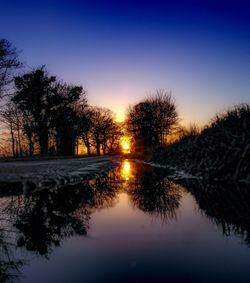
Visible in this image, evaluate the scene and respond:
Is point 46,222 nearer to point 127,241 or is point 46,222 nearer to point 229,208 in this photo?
point 127,241

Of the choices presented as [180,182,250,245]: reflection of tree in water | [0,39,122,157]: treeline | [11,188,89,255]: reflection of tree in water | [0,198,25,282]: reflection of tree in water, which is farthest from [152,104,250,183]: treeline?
[0,39,122,157]: treeline

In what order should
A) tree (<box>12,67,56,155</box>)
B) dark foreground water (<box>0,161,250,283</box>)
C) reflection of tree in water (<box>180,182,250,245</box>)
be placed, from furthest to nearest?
tree (<box>12,67,56,155</box>) < reflection of tree in water (<box>180,182,250,245</box>) < dark foreground water (<box>0,161,250,283</box>)

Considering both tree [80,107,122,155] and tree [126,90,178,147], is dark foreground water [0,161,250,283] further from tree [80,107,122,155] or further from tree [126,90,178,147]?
tree [80,107,122,155]

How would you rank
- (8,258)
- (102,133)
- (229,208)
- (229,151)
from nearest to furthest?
(8,258) → (229,208) → (229,151) → (102,133)

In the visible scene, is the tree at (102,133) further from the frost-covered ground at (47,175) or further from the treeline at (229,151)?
the treeline at (229,151)

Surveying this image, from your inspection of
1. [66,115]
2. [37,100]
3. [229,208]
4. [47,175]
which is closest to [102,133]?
[66,115]

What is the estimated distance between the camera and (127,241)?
5.19 feet

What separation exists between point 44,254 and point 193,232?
0.92 meters

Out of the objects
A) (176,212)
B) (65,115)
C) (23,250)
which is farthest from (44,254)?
(65,115)

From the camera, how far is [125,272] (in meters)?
1.15

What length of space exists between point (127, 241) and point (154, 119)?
36408 millimetres

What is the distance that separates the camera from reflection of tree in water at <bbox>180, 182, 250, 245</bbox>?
173 centimetres

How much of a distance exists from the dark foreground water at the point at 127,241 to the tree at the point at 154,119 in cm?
3309

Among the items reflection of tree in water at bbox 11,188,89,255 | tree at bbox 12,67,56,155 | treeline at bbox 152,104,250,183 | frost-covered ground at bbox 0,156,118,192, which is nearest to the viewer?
reflection of tree in water at bbox 11,188,89,255
